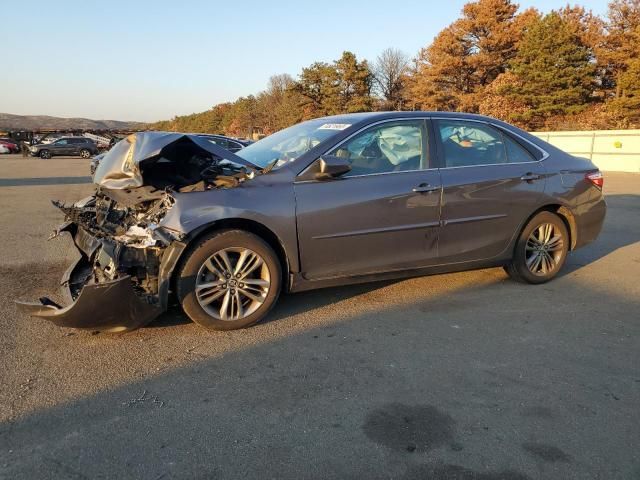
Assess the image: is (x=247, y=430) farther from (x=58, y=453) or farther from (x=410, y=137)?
(x=410, y=137)

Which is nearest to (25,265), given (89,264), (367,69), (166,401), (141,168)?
(89,264)

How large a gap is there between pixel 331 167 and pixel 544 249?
269cm

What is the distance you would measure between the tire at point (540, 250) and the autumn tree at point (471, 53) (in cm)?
4043

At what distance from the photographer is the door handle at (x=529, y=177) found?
16.0ft

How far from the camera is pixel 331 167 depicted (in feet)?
12.7

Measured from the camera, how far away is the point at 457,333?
154 inches

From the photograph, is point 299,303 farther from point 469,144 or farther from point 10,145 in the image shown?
point 10,145

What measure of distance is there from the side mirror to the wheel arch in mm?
613

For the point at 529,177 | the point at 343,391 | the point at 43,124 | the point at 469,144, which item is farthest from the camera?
the point at 43,124

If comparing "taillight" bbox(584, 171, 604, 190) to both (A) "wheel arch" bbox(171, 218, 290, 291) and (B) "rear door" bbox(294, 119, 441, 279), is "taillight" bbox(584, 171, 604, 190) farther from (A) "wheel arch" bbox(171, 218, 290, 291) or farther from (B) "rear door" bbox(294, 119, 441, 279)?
(A) "wheel arch" bbox(171, 218, 290, 291)

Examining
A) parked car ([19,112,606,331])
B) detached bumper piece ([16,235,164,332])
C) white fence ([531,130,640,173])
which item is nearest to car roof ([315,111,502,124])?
parked car ([19,112,606,331])

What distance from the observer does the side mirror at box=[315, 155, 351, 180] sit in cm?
386

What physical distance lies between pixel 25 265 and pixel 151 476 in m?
4.43

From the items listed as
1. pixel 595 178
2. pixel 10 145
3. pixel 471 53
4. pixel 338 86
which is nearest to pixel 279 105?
pixel 338 86
